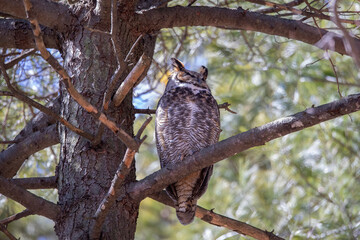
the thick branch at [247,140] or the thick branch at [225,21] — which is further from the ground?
the thick branch at [225,21]

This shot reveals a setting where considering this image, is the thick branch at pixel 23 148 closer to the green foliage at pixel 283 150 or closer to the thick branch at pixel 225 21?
the thick branch at pixel 225 21

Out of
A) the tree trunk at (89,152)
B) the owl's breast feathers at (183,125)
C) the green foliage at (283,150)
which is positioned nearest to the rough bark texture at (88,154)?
the tree trunk at (89,152)

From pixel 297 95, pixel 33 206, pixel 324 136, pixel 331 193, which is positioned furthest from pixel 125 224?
pixel 297 95

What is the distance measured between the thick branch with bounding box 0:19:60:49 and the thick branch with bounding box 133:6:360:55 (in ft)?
1.34

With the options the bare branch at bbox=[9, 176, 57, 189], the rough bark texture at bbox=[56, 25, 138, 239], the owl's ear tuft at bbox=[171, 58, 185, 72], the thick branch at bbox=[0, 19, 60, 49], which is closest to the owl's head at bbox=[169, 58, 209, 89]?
the owl's ear tuft at bbox=[171, 58, 185, 72]

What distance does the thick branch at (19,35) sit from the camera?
91.9 inches

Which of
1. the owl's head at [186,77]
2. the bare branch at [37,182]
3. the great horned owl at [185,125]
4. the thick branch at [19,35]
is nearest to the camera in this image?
the bare branch at [37,182]

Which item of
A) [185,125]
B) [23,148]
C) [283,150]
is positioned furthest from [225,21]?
[283,150]

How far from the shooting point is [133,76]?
175 cm

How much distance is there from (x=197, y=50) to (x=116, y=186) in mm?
3088

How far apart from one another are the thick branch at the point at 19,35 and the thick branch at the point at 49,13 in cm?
13

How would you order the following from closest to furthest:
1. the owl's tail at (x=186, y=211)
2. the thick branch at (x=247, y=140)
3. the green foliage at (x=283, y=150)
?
the thick branch at (x=247, y=140), the owl's tail at (x=186, y=211), the green foliage at (x=283, y=150)

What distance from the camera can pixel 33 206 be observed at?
71.2 inches

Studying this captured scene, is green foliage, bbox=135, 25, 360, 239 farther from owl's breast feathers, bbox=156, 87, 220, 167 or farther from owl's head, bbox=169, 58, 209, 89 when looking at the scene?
owl's breast feathers, bbox=156, 87, 220, 167
